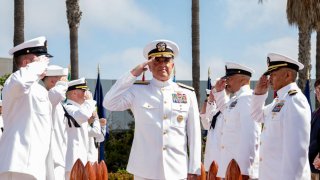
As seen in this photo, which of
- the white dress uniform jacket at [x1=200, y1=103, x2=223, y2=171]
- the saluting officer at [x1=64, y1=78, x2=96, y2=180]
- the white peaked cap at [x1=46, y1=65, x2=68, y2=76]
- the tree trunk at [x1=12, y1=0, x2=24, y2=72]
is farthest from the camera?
the tree trunk at [x1=12, y1=0, x2=24, y2=72]

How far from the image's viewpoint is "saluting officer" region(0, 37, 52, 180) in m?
5.61

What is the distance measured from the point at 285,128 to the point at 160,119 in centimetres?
123

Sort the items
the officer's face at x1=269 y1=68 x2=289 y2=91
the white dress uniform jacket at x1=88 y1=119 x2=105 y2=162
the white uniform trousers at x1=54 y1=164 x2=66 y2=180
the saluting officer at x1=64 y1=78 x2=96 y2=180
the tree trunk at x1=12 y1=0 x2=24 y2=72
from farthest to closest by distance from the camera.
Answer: the tree trunk at x1=12 y1=0 x2=24 y2=72 → the white dress uniform jacket at x1=88 y1=119 x2=105 y2=162 → the saluting officer at x1=64 y1=78 x2=96 y2=180 → the white uniform trousers at x1=54 y1=164 x2=66 y2=180 → the officer's face at x1=269 y1=68 x2=289 y2=91

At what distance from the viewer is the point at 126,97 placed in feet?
20.5

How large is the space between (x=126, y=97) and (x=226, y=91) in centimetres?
360

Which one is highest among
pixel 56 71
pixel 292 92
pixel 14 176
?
pixel 56 71

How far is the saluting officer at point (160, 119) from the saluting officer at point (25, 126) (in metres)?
0.71

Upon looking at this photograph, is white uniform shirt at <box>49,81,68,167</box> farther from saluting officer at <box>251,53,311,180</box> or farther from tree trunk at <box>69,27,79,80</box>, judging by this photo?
tree trunk at <box>69,27,79,80</box>

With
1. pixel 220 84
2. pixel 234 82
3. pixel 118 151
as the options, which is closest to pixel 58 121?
pixel 220 84

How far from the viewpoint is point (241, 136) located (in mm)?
8117

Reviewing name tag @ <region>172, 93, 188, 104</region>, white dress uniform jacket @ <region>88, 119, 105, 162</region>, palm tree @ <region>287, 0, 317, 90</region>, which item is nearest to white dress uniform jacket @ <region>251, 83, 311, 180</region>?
name tag @ <region>172, 93, 188, 104</region>

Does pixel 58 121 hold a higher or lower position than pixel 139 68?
lower

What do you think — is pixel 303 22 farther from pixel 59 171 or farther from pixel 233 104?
pixel 59 171

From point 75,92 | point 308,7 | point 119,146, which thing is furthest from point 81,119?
point 308,7
